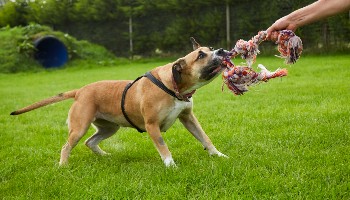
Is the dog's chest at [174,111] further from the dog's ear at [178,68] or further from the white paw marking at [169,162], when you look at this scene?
the white paw marking at [169,162]

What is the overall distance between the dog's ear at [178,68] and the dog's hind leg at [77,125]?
47.9 inches

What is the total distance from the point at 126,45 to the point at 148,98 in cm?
1910

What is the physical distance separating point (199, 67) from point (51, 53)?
19517 mm

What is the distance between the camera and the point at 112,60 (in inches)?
887

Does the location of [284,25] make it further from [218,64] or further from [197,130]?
[197,130]

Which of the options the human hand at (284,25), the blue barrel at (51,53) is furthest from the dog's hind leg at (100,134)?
the blue barrel at (51,53)

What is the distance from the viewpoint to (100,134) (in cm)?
562

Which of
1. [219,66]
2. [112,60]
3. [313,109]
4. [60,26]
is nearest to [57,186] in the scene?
[219,66]

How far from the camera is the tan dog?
4555 mm

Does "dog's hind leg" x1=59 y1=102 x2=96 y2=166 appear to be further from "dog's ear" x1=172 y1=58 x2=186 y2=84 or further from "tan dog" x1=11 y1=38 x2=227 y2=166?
"dog's ear" x1=172 y1=58 x2=186 y2=84

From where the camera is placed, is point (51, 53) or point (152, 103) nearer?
point (152, 103)

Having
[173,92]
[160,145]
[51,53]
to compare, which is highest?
[173,92]

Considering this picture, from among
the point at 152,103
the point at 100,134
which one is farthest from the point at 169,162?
the point at 100,134

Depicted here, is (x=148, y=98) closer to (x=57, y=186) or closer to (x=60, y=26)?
(x=57, y=186)
